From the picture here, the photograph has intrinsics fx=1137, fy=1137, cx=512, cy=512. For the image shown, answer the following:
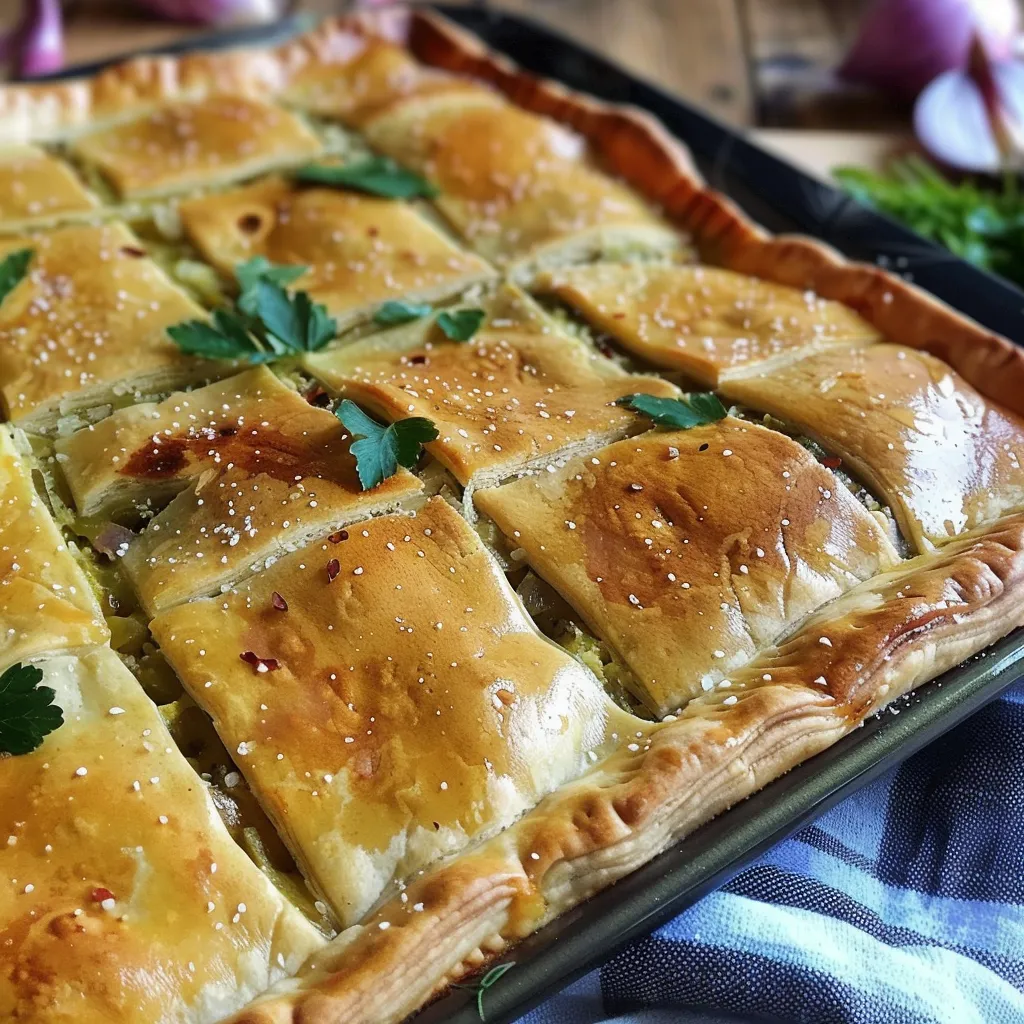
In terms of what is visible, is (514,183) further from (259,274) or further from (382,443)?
(382,443)

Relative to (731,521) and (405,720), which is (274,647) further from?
(731,521)

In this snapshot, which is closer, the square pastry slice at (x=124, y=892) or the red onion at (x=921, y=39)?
the square pastry slice at (x=124, y=892)

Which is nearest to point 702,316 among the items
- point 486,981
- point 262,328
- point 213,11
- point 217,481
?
point 262,328

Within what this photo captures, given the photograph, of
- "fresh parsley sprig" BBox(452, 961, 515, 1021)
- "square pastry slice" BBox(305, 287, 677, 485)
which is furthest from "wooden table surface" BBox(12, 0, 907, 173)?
"fresh parsley sprig" BBox(452, 961, 515, 1021)

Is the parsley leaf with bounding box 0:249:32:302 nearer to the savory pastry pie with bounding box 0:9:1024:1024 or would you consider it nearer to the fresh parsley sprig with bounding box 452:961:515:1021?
the savory pastry pie with bounding box 0:9:1024:1024

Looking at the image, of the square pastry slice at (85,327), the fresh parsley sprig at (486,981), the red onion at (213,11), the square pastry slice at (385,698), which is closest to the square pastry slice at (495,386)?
the square pastry slice at (385,698)

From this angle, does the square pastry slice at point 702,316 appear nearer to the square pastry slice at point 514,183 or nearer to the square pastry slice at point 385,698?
the square pastry slice at point 514,183
